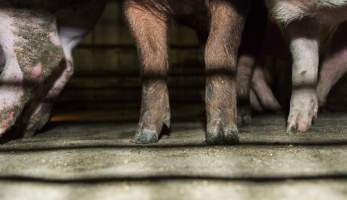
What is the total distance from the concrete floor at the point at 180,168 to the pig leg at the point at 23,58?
172 mm

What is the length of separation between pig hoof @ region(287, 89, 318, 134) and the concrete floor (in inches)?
1.8

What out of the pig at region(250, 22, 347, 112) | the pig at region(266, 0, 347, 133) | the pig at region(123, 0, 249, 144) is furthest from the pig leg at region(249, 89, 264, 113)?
the pig at region(123, 0, 249, 144)

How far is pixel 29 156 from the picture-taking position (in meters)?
1.88

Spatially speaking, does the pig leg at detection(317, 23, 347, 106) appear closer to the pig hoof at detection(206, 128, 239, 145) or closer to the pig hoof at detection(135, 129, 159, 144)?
the pig hoof at detection(206, 128, 239, 145)

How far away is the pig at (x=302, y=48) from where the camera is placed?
222 centimetres

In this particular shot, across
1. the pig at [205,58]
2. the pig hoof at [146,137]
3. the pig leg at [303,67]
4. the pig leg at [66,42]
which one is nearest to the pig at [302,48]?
the pig leg at [303,67]

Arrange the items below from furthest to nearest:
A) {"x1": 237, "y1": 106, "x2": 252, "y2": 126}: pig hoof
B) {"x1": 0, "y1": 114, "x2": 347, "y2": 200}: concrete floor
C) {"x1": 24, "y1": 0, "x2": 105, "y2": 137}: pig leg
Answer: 1. {"x1": 237, "y1": 106, "x2": 252, "y2": 126}: pig hoof
2. {"x1": 24, "y1": 0, "x2": 105, "y2": 137}: pig leg
3. {"x1": 0, "y1": 114, "x2": 347, "y2": 200}: concrete floor

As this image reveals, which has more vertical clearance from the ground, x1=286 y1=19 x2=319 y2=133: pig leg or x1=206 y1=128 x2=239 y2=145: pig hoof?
x1=286 y1=19 x2=319 y2=133: pig leg

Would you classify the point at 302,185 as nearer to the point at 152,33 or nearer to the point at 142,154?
the point at 142,154

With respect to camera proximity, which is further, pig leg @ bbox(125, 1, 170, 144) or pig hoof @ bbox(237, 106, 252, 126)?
pig hoof @ bbox(237, 106, 252, 126)

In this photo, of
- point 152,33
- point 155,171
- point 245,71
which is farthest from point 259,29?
point 155,171

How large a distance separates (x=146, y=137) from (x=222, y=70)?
393 millimetres

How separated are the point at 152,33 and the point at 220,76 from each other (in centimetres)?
37

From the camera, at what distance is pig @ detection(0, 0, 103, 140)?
2.26 m
